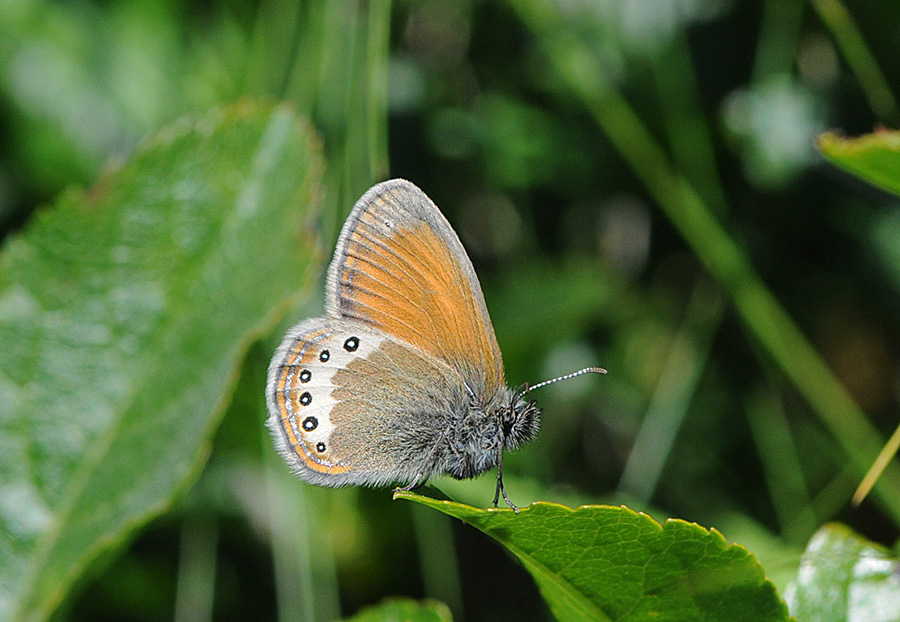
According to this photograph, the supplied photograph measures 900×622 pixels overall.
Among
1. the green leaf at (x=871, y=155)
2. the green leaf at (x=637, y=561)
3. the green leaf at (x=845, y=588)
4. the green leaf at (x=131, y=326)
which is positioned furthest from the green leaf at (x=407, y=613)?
the green leaf at (x=871, y=155)

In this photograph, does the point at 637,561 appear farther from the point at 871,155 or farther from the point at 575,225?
the point at 575,225

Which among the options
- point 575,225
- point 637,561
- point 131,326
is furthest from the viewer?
point 575,225

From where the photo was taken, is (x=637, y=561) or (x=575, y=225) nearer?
(x=637, y=561)

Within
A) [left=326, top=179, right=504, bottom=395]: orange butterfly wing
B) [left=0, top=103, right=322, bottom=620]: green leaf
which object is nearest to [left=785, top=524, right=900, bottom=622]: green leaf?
[left=326, top=179, right=504, bottom=395]: orange butterfly wing

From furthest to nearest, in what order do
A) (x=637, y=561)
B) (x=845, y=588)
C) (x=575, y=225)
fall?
(x=575, y=225) → (x=845, y=588) → (x=637, y=561)

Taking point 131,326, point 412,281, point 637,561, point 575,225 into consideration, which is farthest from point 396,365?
point 575,225

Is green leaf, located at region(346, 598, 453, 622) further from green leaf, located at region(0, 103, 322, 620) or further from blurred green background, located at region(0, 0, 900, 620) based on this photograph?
blurred green background, located at region(0, 0, 900, 620)

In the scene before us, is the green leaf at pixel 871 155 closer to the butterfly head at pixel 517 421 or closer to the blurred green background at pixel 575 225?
the butterfly head at pixel 517 421
